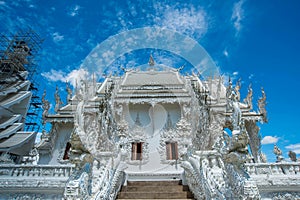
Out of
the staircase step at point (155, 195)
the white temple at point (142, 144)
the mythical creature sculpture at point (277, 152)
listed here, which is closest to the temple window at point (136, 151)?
the white temple at point (142, 144)


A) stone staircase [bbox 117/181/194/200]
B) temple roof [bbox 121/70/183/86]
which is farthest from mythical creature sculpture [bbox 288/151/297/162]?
temple roof [bbox 121/70/183/86]

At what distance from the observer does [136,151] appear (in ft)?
29.7

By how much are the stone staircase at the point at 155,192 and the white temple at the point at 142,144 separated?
0.03 meters

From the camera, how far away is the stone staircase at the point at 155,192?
437cm

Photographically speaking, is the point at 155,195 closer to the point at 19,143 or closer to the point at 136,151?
the point at 136,151

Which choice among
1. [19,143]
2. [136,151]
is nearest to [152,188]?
[136,151]

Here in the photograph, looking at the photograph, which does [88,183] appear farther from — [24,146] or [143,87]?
[24,146]

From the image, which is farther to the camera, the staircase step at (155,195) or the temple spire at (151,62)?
the temple spire at (151,62)

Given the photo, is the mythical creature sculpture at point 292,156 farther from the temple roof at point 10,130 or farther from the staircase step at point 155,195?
the temple roof at point 10,130

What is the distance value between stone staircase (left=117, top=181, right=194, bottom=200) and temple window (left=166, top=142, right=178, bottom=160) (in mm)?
3313

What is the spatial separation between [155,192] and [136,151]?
4696mm

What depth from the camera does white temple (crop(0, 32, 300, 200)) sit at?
124 inches

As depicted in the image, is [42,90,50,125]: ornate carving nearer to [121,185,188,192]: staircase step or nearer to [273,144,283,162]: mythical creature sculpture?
[121,185,188,192]: staircase step

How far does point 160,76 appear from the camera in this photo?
39.9 ft
